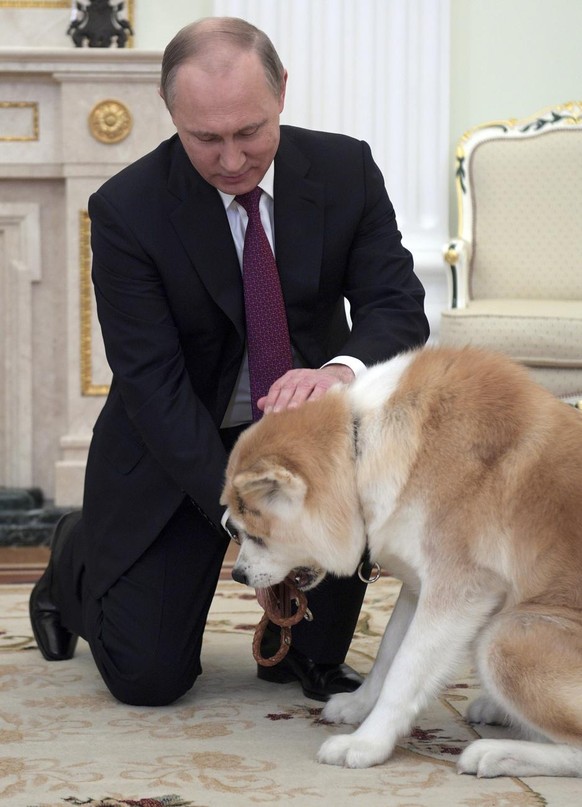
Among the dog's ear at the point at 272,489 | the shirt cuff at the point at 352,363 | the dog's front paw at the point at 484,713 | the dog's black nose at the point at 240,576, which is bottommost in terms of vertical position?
the dog's front paw at the point at 484,713

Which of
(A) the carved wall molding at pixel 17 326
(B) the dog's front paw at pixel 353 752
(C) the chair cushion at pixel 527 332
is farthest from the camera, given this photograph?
(A) the carved wall molding at pixel 17 326

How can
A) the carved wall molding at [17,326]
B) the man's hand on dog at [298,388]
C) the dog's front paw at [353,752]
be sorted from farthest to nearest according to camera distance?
the carved wall molding at [17,326], the man's hand on dog at [298,388], the dog's front paw at [353,752]

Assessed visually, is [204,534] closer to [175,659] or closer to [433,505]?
[175,659]

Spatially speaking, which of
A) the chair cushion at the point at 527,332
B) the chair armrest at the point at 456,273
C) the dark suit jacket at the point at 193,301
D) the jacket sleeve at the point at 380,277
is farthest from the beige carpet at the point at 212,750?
the chair armrest at the point at 456,273

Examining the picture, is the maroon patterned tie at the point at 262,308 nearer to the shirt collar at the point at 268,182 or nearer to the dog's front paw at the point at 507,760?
the shirt collar at the point at 268,182

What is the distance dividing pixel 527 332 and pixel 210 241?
7.02 ft

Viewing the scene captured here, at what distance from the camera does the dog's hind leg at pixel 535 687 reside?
164cm

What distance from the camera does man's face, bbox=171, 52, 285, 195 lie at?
6.46 feet

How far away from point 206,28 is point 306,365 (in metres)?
0.67

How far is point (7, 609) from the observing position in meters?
2.99

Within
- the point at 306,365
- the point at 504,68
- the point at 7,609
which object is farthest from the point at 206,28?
the point at 504,68

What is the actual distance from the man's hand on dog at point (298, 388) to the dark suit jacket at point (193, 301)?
0.19 metres

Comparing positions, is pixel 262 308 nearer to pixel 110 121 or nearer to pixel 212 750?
pixel 212 750

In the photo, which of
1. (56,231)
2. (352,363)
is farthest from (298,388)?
(56,231)
